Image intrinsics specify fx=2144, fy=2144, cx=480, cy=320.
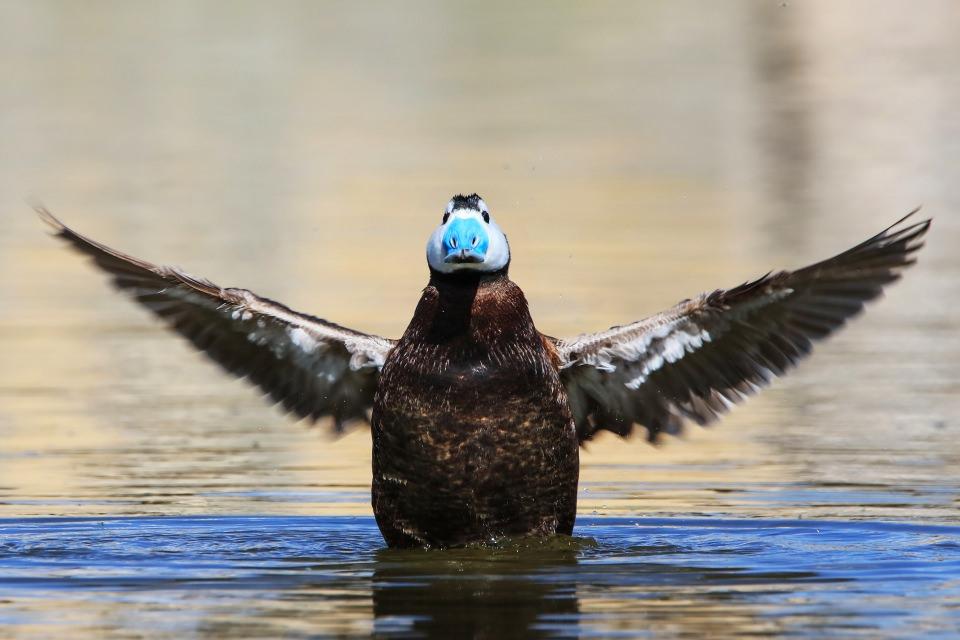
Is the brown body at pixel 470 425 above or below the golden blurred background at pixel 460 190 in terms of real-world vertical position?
below

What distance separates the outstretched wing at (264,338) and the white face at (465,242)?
1.02m

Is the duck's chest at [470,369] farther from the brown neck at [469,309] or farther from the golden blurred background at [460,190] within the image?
the golden blurred background at [460,190]

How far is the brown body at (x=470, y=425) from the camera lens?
9250 mm

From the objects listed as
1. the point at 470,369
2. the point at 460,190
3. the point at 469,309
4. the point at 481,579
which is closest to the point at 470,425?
the point at 470,369

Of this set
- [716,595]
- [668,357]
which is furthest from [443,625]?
[668,357]

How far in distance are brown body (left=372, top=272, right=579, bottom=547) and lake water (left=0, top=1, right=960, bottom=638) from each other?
184 mm

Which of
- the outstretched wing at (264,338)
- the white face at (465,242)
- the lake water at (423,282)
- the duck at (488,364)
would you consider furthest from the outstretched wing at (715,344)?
the outstretched wing at (264,338)

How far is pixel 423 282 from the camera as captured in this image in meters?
18.2

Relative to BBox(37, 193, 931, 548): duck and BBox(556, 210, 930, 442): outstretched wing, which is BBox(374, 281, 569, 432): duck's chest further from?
BBox(556, 210, 930, 442): outstretched wing

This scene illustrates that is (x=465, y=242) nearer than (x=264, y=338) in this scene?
Yes

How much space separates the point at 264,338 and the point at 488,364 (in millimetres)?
1603

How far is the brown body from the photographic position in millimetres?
9250

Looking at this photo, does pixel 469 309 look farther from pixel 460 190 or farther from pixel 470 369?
pixel 460 190

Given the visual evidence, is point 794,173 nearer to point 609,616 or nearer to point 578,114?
point 578,114
